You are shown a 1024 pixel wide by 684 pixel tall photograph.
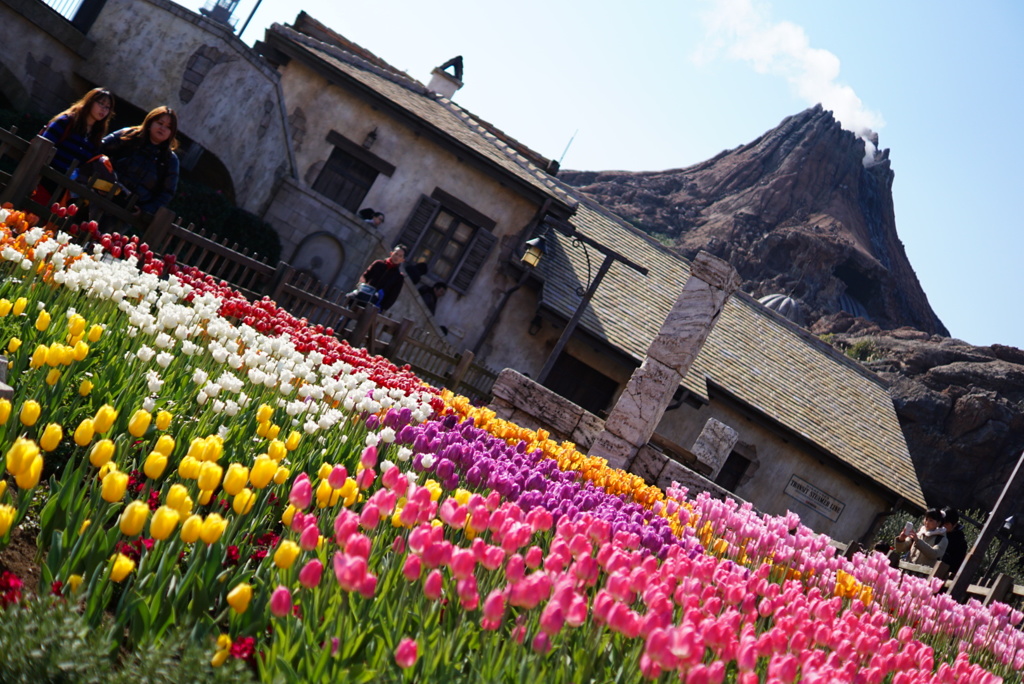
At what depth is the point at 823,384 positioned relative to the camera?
970 inches

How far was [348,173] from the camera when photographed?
1877 centimetres

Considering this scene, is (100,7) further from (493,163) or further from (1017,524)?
(1017,524)

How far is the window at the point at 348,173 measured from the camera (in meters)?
18.5

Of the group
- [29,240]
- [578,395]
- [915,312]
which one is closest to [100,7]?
[29,240]

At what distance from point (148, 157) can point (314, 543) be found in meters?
7.46

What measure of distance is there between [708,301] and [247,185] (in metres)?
9.12

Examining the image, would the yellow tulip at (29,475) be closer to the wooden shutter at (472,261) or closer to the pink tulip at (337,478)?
the pink tulip at (337,478)

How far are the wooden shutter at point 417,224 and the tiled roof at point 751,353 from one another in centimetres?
292

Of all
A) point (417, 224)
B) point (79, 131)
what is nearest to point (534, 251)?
point (417, 224)

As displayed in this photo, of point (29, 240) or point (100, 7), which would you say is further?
point (100, 7)

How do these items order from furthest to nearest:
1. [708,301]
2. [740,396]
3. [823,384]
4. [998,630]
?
[823,384] < [740,396] < [708,301] < [998,630]

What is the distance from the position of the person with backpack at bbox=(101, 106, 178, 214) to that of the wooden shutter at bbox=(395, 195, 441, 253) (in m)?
9.99

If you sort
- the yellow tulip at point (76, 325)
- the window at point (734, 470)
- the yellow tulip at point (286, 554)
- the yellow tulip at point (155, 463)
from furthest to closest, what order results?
the window at point (734, 470) → the yellow tulip at point (76, 325) → the yellow tulip at point (155, 463) → the yellow tulip at point (286, 554)

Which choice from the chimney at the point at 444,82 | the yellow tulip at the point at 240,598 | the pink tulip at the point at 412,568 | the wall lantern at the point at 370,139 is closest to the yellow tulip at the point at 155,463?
the yellow tulip at the point at 240,598
